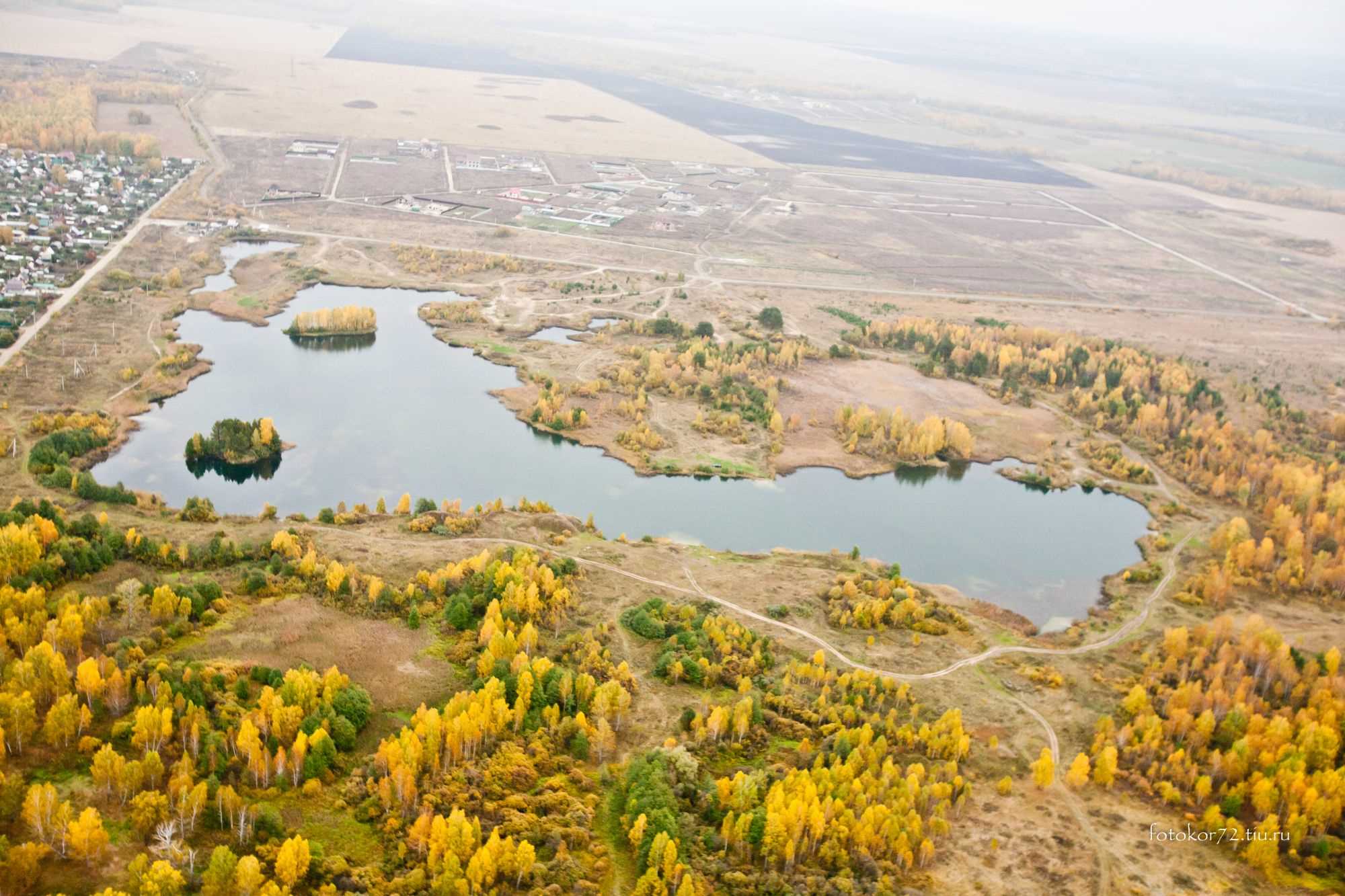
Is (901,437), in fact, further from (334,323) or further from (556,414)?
(334,323)

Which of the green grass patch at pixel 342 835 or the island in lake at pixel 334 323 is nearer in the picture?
the green grass patch at pixel 342 835

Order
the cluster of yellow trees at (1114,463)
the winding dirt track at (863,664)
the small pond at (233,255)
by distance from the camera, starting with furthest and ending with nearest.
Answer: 1. the small pond at (233,255)
2. the cluster of yellow trees at (1114,463)
3. the winding dirt track at (863,664)

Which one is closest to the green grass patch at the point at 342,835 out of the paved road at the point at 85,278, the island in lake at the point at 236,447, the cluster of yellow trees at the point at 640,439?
the island in lake at the point at 236,447

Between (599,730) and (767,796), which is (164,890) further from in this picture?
(767,796)

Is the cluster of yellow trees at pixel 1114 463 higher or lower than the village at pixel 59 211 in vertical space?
lower

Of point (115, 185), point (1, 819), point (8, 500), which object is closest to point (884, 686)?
point (1, 819)

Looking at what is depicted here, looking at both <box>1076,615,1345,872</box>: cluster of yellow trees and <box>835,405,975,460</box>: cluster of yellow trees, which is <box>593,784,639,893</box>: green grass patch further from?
<box>835,405,975,460</box>: cluster of yellow trees

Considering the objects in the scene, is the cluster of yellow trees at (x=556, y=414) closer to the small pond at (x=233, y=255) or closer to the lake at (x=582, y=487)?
the lake at (x=582, y=487)

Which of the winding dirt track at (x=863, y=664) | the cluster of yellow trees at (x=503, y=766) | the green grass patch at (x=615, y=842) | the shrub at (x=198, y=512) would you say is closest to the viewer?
the cluster of yellow trees at (x=503, y=766)
